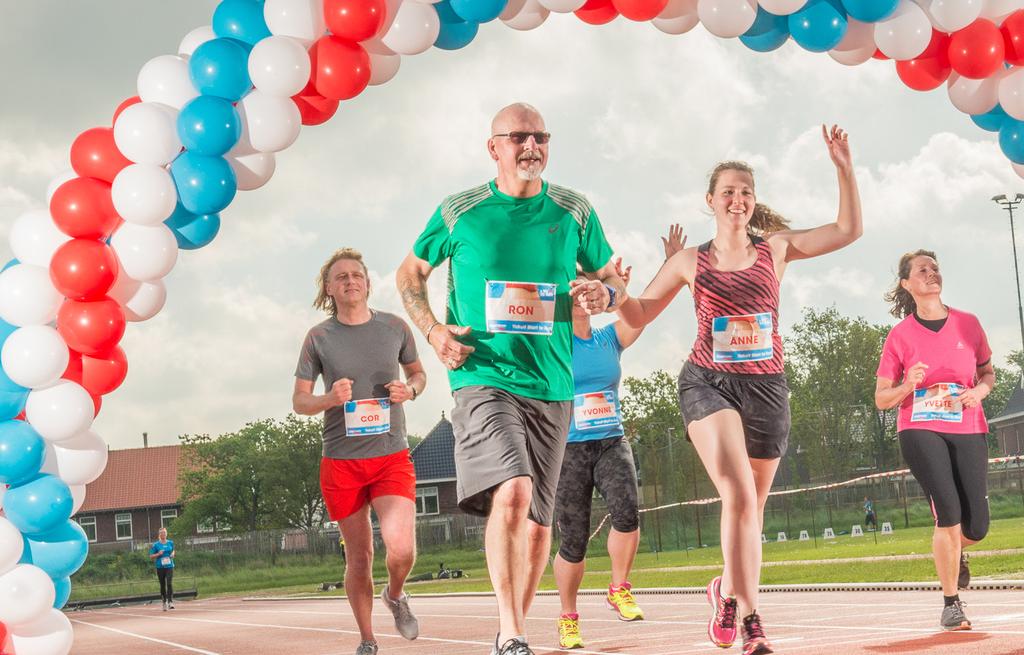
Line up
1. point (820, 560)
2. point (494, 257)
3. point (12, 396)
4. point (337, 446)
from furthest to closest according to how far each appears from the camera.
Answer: point (820, 560)
point (337, 446)
point (12, 396)
point (494, 257)

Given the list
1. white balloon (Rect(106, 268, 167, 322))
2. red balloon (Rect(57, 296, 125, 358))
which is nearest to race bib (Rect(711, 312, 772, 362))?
white balloon (Rect(106, 268, 167, 322))

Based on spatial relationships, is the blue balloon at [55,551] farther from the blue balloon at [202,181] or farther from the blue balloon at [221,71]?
the blue balloon at [221,71]

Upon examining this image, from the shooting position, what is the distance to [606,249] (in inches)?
259

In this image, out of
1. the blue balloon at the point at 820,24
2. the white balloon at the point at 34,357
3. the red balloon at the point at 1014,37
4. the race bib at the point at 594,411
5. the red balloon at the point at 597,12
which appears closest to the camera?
the white balloon at the point at 34,357

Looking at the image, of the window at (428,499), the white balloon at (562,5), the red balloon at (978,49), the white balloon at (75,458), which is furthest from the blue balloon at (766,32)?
the window at (428,499)

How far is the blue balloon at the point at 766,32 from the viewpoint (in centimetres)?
725

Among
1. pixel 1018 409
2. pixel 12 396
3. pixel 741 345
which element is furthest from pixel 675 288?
pixel 1018 409

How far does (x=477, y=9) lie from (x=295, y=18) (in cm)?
97

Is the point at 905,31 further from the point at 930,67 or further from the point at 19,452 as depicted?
the point at 19,452

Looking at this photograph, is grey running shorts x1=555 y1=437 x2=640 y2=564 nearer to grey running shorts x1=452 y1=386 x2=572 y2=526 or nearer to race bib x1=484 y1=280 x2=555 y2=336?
grey running shorts x1=452 y1=386 x2=572 y2=526

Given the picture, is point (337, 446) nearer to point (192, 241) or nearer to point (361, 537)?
point (361, 537)

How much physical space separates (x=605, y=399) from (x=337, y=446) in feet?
6.50

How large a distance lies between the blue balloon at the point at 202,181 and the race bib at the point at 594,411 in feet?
10.8

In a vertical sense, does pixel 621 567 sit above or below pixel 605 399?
below
